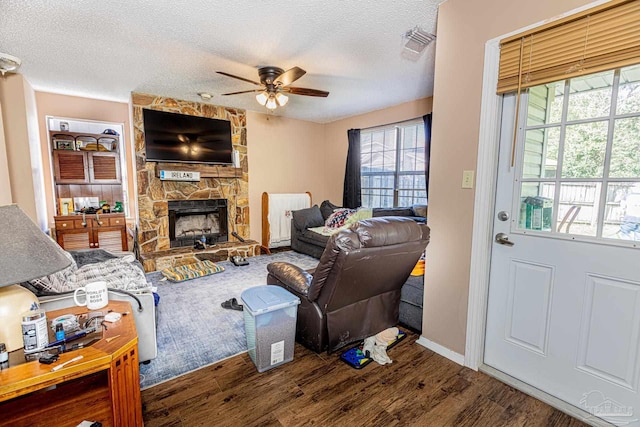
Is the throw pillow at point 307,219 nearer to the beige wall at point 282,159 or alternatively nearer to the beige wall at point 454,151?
the beige wall at point 282,159

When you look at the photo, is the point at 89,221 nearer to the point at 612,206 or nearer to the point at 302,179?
the point at 302,179

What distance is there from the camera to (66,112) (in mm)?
4273

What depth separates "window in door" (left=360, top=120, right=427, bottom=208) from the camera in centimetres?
457

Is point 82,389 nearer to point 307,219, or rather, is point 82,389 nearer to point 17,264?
point 17,264

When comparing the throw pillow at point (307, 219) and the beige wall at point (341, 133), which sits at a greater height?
the beige wall at point (341, 133)

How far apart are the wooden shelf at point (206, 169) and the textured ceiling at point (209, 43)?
42.7 inches

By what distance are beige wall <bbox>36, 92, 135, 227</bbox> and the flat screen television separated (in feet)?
3.28

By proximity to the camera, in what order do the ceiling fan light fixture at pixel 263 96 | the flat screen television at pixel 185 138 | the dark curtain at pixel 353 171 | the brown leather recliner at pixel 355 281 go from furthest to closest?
the dark curtain at pixel 353 171 < the flat screen television at pixel 185 138 < the ceiling fan light fixture at pixel 263 96 < the brown leather recliner at pixel 355 281

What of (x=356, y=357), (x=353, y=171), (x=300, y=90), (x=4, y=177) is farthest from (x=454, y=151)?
(x=4, y=177)

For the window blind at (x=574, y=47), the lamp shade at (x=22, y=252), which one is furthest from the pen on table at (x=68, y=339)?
the window blind at (x=574, y=47)

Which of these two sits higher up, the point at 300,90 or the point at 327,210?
the point at 300,90

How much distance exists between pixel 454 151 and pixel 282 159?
4.11 m

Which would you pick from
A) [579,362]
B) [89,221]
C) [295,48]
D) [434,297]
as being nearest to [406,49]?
[295,48]

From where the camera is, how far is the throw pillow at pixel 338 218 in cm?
475
